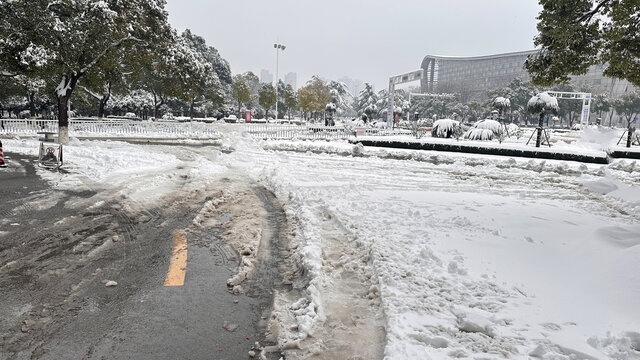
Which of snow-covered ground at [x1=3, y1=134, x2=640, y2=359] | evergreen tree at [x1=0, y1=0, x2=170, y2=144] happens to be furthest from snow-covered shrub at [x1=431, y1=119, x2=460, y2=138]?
evergreen tree at [x1=0, y1=0, x2=170, y2=144]

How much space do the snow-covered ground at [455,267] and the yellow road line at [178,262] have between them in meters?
1.39

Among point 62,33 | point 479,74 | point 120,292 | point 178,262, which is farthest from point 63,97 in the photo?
point 479,74

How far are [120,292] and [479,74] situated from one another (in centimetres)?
16340

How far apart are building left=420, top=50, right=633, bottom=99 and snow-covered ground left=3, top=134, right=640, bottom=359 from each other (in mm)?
97739

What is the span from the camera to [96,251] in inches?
201

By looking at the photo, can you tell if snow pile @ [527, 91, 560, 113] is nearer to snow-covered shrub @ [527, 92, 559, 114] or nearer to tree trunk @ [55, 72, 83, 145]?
snow-covered shrub @ [527, 92, 559, 114]

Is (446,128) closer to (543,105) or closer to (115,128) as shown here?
(543,105)

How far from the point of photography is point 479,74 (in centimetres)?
14575

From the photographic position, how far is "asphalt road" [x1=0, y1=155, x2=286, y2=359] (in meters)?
3.06

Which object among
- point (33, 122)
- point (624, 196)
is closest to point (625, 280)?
point (624, 196)

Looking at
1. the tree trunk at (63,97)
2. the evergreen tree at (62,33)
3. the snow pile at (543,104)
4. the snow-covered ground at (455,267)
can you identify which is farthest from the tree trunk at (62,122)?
the snow pile at (543,104)

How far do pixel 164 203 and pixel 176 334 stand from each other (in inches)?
211

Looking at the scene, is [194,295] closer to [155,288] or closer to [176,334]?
[155,288]

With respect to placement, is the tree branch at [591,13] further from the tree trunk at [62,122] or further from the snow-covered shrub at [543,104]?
the tree trunk at [62,122]
